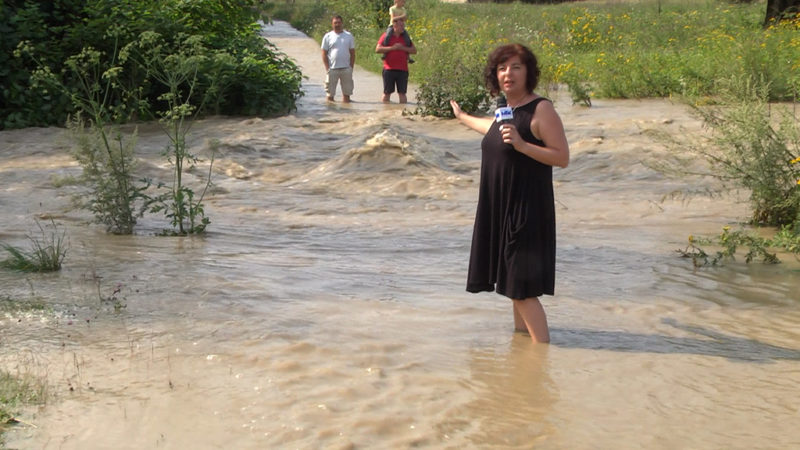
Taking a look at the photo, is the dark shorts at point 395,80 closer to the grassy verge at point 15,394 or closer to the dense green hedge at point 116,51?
the dense green hedge at point 116,51

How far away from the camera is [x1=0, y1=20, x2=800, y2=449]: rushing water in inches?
163

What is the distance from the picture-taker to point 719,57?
15172mm

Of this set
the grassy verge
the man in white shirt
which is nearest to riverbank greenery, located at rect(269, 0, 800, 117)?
the man in white shirt

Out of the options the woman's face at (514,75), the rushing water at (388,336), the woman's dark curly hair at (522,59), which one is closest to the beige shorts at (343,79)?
the rushing water at (388,336)

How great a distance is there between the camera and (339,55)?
16.8 meters

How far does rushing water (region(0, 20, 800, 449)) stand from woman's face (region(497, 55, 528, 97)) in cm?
133

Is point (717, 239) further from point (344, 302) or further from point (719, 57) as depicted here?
point (719, 57)

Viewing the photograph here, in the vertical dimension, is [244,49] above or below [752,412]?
above

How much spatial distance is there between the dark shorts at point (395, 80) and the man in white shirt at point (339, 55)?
2.10ft

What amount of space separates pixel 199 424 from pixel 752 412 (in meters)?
2.37

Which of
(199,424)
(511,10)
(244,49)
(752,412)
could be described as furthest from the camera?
(511,10)

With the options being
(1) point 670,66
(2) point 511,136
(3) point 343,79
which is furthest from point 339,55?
(2) point 511,136

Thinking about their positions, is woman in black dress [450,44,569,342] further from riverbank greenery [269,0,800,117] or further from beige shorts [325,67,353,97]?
beige shorts [325,67,353,97]

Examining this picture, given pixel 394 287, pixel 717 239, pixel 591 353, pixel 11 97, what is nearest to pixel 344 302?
pixel 394 287
